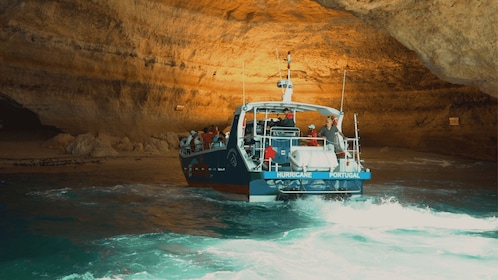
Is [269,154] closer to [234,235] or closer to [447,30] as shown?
[234,235]

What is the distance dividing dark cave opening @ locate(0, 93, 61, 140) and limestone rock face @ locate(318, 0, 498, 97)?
14.0 metres

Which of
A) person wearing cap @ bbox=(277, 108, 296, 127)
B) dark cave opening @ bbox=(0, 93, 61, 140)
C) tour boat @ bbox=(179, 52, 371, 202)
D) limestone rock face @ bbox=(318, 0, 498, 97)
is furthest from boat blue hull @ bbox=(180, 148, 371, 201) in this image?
dark cave opening @ bbox=(0, 93, 61, 140)

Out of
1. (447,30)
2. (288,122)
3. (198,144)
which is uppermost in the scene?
(447,30)

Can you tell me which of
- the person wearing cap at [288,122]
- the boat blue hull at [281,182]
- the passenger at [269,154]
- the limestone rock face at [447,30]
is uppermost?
the limestone rock face at [447,30]

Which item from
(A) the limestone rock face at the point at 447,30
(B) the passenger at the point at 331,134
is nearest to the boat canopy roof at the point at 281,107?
(B) the passenger at the point at 331,134

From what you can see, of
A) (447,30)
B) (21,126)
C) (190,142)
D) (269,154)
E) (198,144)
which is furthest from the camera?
(21,126)

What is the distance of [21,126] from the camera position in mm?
21641

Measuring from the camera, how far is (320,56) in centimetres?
2398

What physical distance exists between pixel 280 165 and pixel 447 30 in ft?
14.9

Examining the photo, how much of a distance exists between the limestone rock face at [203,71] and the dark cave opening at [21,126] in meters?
0.19

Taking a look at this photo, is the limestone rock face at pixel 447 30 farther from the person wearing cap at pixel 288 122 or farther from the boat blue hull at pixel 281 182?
the boat blue hull at pixel 281 182

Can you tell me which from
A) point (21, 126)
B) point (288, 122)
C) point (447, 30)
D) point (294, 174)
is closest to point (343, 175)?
point (294, 174)

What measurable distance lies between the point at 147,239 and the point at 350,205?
14.4 feet

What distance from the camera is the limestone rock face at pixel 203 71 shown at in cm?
1814
